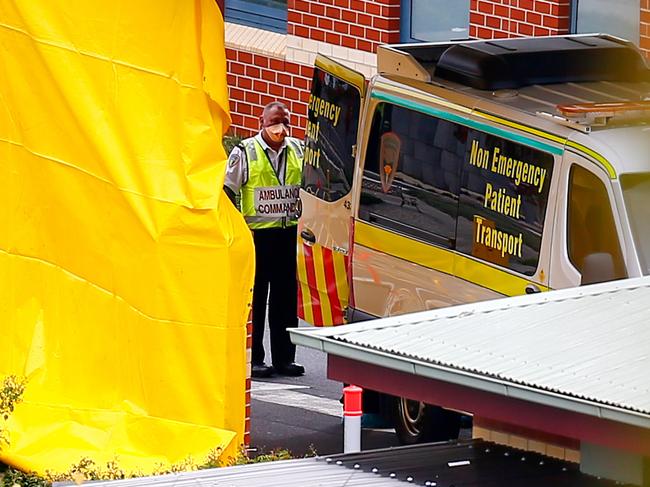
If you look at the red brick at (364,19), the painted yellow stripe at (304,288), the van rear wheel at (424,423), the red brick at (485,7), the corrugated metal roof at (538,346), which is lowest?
the van rear wheel at (424,423)

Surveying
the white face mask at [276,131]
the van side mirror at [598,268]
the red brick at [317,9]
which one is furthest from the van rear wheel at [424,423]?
the red brick at [317,9]

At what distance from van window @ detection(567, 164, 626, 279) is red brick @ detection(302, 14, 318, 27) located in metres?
8.47

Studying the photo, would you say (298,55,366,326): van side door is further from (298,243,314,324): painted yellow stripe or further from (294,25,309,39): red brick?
(294,25,309,39): red brick

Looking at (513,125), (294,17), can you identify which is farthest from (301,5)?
(513,125)

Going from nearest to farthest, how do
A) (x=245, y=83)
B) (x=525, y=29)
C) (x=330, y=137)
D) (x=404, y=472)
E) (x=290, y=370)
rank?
(x=404, y=472)
(x=330, y=137)
(x=290, y=370)
(x=525, y=29)
(x=245, y=83)

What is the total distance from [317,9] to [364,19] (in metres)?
0.77

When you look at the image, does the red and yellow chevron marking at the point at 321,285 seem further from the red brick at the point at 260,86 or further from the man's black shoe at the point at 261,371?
the red brick at the point at 260,86

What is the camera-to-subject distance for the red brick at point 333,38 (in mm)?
17141

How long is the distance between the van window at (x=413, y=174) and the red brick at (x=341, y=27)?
21.0 ft

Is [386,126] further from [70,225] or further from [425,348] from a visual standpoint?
[425,348]

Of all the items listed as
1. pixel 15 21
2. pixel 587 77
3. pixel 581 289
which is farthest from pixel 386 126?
pixel 581 289

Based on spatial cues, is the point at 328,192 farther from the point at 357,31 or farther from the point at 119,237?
the point at 357,31

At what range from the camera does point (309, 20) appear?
57.5ft

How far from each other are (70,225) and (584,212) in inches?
104
